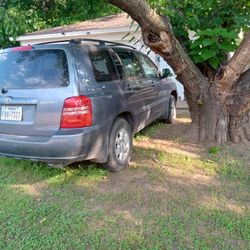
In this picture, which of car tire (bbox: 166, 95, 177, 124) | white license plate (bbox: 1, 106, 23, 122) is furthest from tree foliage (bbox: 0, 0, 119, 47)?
white license plate (bbox: 1, 106, 23, 122)

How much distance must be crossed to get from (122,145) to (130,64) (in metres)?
1.45

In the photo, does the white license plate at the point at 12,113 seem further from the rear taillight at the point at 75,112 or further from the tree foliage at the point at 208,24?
the tree foliage at the point at 208,24

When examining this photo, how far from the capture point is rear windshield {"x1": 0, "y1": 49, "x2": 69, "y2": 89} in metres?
3.60

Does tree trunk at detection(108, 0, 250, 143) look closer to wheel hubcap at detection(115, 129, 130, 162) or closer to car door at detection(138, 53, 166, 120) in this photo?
car door at detection(138, 53, 166, 120)

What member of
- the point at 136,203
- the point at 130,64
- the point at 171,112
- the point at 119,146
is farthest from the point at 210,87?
the point at 136,203

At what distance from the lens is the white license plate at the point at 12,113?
367 cm

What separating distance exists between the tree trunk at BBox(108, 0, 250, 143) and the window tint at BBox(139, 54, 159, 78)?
29.9 inches

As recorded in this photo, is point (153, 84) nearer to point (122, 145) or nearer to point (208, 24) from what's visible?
point (208, 24)

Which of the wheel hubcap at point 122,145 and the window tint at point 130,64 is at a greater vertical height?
the window tint at point 130,64

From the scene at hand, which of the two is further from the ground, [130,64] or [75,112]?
[130,64]

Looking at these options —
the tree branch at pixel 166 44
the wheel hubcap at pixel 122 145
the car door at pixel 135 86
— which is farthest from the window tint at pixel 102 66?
the wheel hubcap at pixel 122 145

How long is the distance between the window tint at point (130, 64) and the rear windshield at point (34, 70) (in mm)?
1316

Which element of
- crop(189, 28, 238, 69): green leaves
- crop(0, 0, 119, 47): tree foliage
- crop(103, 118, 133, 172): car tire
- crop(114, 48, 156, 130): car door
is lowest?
crop(103, 118, 133, 172): car tire

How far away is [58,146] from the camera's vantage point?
3486 millimetres
